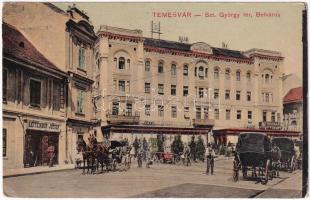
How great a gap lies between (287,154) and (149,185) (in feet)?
9.51

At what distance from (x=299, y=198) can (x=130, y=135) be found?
349cm

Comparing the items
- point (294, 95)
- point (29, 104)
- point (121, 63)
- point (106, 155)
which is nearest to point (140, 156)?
point (106, 155)

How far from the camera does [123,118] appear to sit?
10156 millimetres

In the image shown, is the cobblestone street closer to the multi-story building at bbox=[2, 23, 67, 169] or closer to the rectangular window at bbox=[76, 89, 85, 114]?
the multi-story building at bbox=[2, 23, 67, 169]

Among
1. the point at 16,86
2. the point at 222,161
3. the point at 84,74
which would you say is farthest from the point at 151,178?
the point at 16,86

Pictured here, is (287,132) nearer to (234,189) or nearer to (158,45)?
(234,189)

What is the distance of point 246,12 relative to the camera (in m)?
9.92

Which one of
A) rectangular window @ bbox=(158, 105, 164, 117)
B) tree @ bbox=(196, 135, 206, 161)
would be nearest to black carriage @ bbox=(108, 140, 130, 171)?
rectangular window @ bbox=(158, 105, 164, 117)

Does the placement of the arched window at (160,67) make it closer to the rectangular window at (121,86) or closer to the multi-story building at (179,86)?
the multi-story building at (179,86)

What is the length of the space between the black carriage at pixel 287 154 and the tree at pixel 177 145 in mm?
2018

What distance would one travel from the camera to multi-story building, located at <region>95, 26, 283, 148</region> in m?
10.2

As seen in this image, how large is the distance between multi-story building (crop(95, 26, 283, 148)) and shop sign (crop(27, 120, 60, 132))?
0.88 meters

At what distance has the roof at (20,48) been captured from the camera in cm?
964

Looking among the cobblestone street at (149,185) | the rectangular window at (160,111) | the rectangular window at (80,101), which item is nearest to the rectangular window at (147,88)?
the rectangular window at (160,111)
